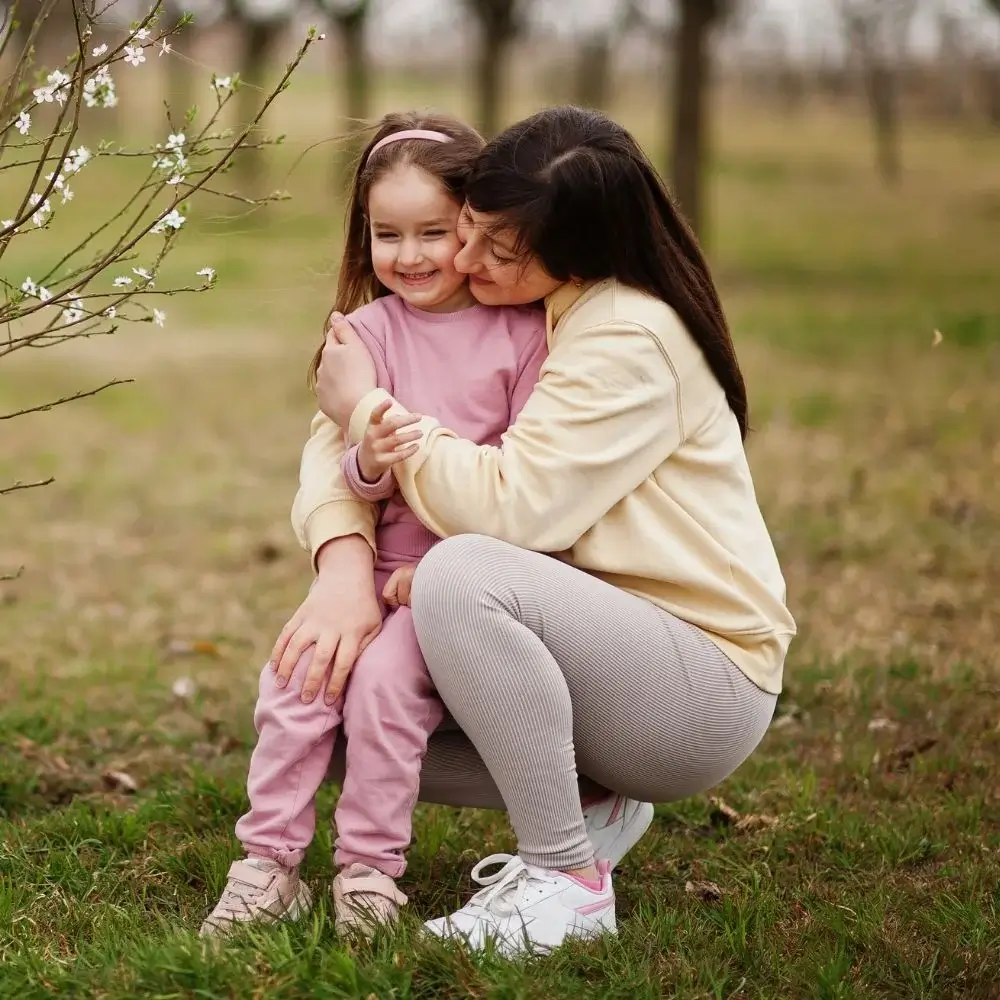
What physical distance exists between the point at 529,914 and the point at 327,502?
2.67 feet

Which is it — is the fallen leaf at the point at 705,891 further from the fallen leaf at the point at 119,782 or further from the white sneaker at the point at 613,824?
the fallen leaf at the point at 119,782

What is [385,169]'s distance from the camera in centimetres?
263

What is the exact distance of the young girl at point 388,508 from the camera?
93.7 inches

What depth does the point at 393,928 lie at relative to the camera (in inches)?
92.3

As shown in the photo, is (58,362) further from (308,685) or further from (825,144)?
(825,144)

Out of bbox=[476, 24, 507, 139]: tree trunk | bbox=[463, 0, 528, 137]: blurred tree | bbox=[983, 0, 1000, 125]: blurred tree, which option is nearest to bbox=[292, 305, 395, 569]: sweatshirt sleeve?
bbox=[463, 0, 528, 137]: blurred tree

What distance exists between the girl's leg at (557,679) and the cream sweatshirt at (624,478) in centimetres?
6

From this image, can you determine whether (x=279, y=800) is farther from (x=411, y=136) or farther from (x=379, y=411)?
(x=411, y=136)

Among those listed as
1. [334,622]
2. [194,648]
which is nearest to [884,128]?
[194,648]

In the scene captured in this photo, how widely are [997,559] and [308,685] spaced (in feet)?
11.6

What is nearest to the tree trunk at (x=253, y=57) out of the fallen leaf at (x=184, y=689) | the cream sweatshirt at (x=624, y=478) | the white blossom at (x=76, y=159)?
the fallen leaf at (x=184, y=689)

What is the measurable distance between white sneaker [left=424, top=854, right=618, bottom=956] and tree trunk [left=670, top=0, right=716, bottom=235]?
11.6 meters

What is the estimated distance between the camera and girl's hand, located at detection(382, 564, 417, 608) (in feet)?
8.22

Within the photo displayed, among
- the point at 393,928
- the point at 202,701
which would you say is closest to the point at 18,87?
the point at 393,928
